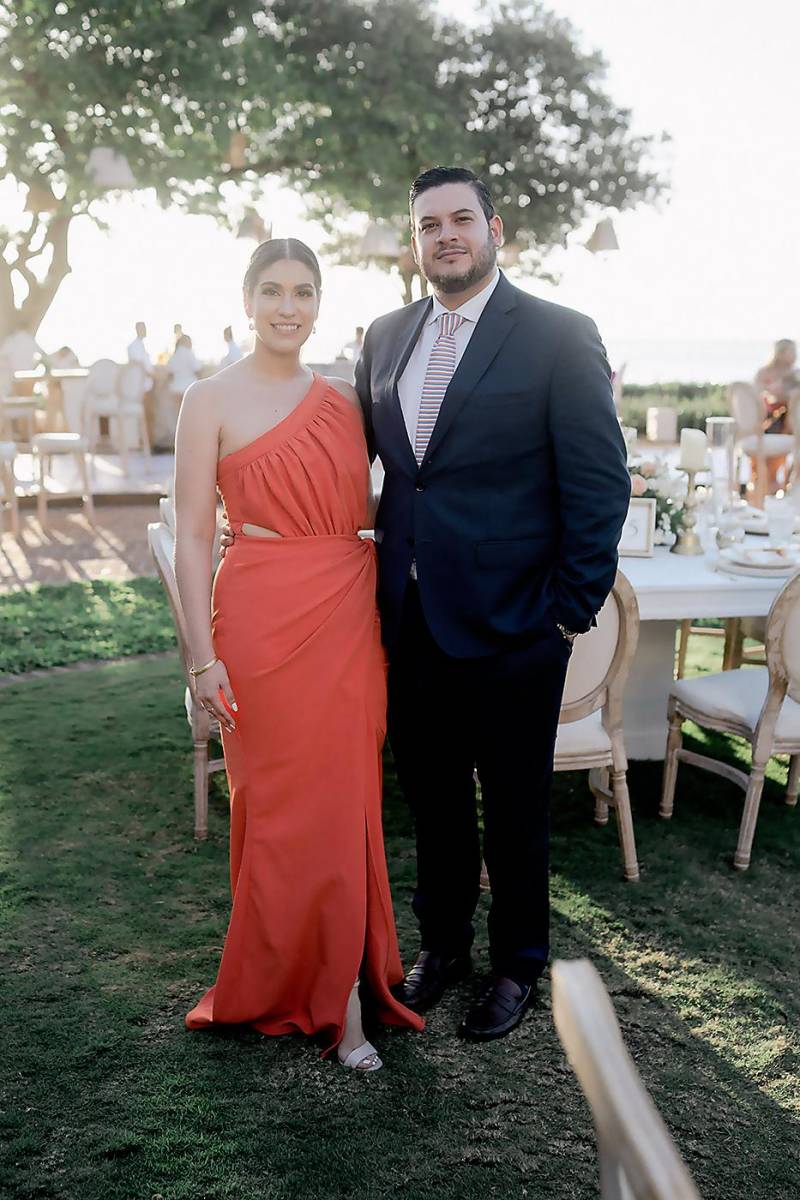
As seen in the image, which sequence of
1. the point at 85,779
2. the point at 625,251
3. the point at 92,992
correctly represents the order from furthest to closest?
the point at 625,251 → the point at 85,779 → the point at 92,992

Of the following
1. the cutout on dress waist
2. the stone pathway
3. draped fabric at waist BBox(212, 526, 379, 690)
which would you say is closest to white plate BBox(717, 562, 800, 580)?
draped fabric at waist BBox(212, 526, 379, 690)

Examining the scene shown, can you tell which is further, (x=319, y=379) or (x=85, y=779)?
(x=85, y=779)

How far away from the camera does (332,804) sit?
8.14 ft

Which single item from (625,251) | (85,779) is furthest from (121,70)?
(85,779)

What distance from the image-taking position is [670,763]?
12.8 ft

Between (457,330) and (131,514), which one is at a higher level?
(457,330)

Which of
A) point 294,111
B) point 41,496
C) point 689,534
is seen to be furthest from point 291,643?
point 294,111

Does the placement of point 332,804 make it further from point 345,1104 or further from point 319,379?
point 319,379

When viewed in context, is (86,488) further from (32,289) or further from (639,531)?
(639,531)

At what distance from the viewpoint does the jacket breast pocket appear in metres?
2.40

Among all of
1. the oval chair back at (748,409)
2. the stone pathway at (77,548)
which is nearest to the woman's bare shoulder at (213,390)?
the stone pathway at (77,548)

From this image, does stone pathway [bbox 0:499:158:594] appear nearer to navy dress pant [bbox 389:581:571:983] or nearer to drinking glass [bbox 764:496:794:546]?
drinking glass [bbox 764:496:794:546]

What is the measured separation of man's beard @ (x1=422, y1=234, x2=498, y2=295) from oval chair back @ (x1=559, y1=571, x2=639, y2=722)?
109 centimetres

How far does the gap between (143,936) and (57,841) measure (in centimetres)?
75
